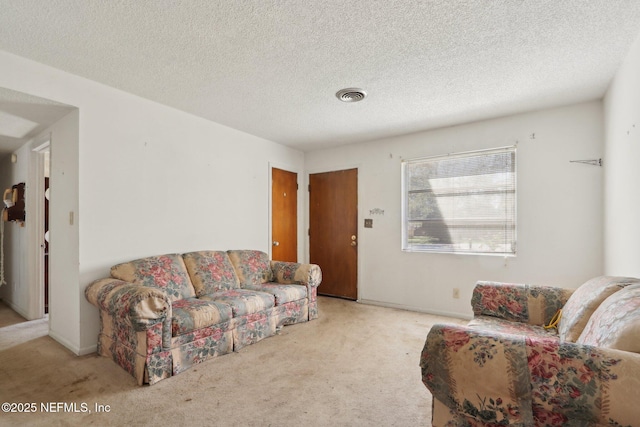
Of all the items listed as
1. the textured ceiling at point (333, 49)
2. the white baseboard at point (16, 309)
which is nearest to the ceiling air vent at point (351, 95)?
the textured ceiling at point (333, 49)

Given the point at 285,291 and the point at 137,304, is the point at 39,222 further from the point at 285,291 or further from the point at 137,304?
the point at 285,291

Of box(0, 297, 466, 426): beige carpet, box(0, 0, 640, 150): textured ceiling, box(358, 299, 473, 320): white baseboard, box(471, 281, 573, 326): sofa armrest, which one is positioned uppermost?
box(0, 0, 640, 150): textured ceiling

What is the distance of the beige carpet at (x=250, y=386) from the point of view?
6.06 ft

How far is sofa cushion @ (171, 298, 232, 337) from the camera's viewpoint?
7.76ft

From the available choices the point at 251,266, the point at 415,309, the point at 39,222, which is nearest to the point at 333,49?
the point at 251,266

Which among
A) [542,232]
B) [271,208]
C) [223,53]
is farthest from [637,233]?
[271,208]

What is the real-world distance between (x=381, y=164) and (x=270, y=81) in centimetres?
223

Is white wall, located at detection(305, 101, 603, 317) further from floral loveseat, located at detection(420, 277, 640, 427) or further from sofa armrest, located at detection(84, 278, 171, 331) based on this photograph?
sofa armrest, located at detection(84, 278, 171, 331)

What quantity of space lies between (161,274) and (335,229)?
2630 millimetres

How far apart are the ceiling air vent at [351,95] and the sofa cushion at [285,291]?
2061 millimetres

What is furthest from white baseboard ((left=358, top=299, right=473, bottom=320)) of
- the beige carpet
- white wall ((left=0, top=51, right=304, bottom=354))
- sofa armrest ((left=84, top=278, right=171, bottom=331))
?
sofa armrest ((left=84, top=278, right=171, bottom=331))

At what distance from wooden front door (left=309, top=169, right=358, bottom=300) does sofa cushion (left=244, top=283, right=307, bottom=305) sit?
1231mm

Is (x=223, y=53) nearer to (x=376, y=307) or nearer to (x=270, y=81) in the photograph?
(x=270, y=81)

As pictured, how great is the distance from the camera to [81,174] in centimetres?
268
